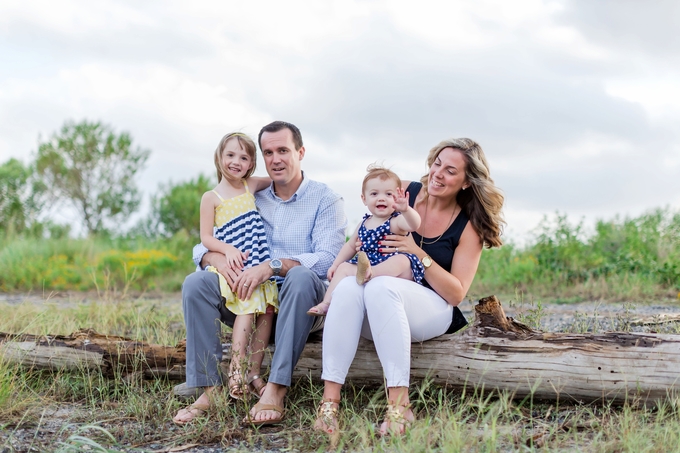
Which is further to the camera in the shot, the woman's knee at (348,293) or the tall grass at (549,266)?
the tall grass at (549,266)

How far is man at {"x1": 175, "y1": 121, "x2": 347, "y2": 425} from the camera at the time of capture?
374cm

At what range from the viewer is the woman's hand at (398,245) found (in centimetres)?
373

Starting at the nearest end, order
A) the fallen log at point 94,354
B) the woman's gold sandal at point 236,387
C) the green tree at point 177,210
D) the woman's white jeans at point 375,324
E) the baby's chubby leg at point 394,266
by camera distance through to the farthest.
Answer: the woman's white jeans at point 375,324 < the baby's chubby leg at point 394,266 < the woman's gold sandal at point 236,387 < the fallen log at point 94,354 < the green tree at point 177,210

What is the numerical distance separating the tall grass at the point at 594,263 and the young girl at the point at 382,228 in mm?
5716

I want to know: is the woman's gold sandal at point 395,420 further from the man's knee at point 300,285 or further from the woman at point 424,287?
the man's knee at point 300,285

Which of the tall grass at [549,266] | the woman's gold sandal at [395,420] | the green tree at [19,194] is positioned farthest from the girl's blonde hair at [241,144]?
the green tree at [19,194]

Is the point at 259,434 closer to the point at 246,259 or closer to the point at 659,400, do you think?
the point at 246,259

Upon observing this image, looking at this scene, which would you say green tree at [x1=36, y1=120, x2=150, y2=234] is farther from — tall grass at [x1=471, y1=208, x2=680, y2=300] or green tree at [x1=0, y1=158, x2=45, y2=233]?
tall grass at [x1=471, y1=208, x2=680, y2=300]

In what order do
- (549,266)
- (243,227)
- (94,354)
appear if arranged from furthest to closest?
1. (549,266)
2. (94,354)
3. (243,227)

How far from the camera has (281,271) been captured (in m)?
3.97

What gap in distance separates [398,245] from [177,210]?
1471 centimetres

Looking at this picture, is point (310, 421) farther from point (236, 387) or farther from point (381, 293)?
point (381, 293)

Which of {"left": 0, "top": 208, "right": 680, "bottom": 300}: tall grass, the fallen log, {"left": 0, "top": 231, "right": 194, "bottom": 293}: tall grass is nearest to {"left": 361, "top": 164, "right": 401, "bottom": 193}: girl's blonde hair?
the fallen log

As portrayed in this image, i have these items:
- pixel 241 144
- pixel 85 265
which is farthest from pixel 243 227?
pixel 85 265
